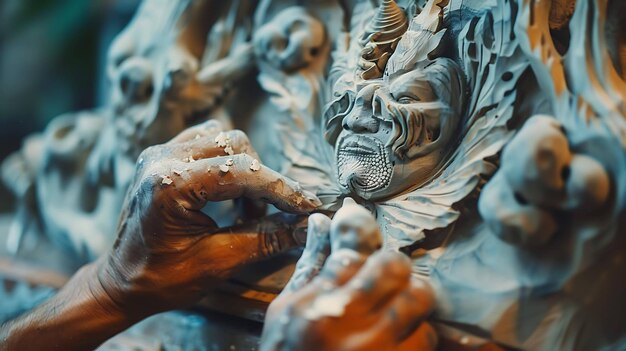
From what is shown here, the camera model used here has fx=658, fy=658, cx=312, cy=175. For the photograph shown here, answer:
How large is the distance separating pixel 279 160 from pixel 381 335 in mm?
503

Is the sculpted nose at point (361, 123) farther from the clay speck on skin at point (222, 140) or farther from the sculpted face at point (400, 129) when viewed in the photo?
the clay speck on skin at point (222, 140)

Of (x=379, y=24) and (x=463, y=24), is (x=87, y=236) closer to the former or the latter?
(x=379, y=24)

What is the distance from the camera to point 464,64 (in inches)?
34.5

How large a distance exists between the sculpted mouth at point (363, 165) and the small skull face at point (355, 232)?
19 cm

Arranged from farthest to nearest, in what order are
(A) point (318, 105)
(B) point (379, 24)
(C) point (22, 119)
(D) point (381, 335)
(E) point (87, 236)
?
1. (C) point (22, 119)
2. (E) point (87, 236)
3. (A) point (318, 105)
4. (B) point (379, 24)
5. (D) point (381, 335)

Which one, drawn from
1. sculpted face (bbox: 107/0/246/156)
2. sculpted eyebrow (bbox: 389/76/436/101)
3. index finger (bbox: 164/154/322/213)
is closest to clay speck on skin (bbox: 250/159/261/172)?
index finger (bbox: 164/154/322/213)

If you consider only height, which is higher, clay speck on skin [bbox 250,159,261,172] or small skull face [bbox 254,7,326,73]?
small skull face [bbox 254,7,326,73]

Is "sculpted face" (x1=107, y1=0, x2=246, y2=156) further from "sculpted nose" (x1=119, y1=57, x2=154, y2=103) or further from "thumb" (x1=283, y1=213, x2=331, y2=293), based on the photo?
"thumb" (x1=283, y1=213, x2=331, y2=293)

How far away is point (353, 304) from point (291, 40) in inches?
23.9

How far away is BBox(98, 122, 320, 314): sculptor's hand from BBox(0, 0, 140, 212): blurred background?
1.43 metres

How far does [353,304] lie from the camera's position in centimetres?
67

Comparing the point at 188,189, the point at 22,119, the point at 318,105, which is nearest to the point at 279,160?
the point at 318,105

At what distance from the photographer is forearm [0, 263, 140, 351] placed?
997mm

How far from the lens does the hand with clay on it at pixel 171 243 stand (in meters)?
0.91
